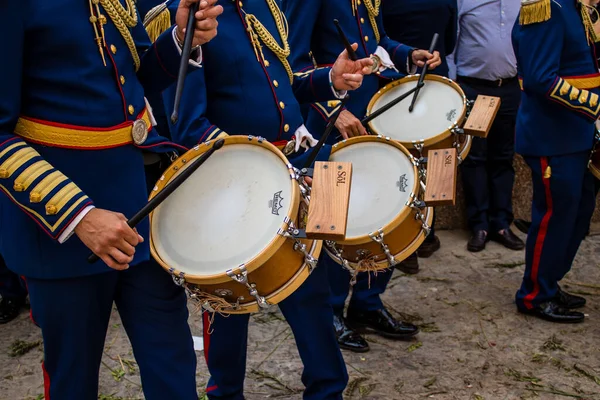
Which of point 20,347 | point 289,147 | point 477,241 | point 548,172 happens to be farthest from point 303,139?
point 477,241

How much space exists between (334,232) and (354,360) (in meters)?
1.80

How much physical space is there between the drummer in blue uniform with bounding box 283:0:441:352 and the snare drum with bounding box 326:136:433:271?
47cm

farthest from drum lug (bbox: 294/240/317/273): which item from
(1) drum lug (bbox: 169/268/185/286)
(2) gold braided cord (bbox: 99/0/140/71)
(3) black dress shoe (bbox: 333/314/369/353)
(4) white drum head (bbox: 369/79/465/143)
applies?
(3) black dress shoe (bbox: 333/314/369/353)

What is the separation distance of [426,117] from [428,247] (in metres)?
1.62

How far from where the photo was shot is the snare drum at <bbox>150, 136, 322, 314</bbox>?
6.86ft

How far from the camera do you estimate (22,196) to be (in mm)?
1889

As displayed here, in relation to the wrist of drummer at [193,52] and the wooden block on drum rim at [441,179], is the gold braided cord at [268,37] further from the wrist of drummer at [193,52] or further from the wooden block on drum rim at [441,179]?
the wooden block on drum rim at [441,179]

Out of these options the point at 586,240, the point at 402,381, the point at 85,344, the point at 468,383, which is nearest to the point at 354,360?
the point at 402,381

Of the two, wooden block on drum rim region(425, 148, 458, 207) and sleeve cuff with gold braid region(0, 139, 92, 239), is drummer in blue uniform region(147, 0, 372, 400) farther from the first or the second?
sleeve cuff with gold braid region(0, 139, 92, 239)

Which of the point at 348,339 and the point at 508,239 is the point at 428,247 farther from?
the point at 348,339

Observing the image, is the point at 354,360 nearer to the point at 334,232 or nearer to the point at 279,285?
the point at 279,285

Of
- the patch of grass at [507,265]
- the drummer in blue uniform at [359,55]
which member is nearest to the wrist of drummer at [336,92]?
the drummer in blue uniform at [359,55]

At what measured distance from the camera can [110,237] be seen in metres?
1.84

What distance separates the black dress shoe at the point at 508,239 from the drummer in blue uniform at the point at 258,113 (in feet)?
8.60
